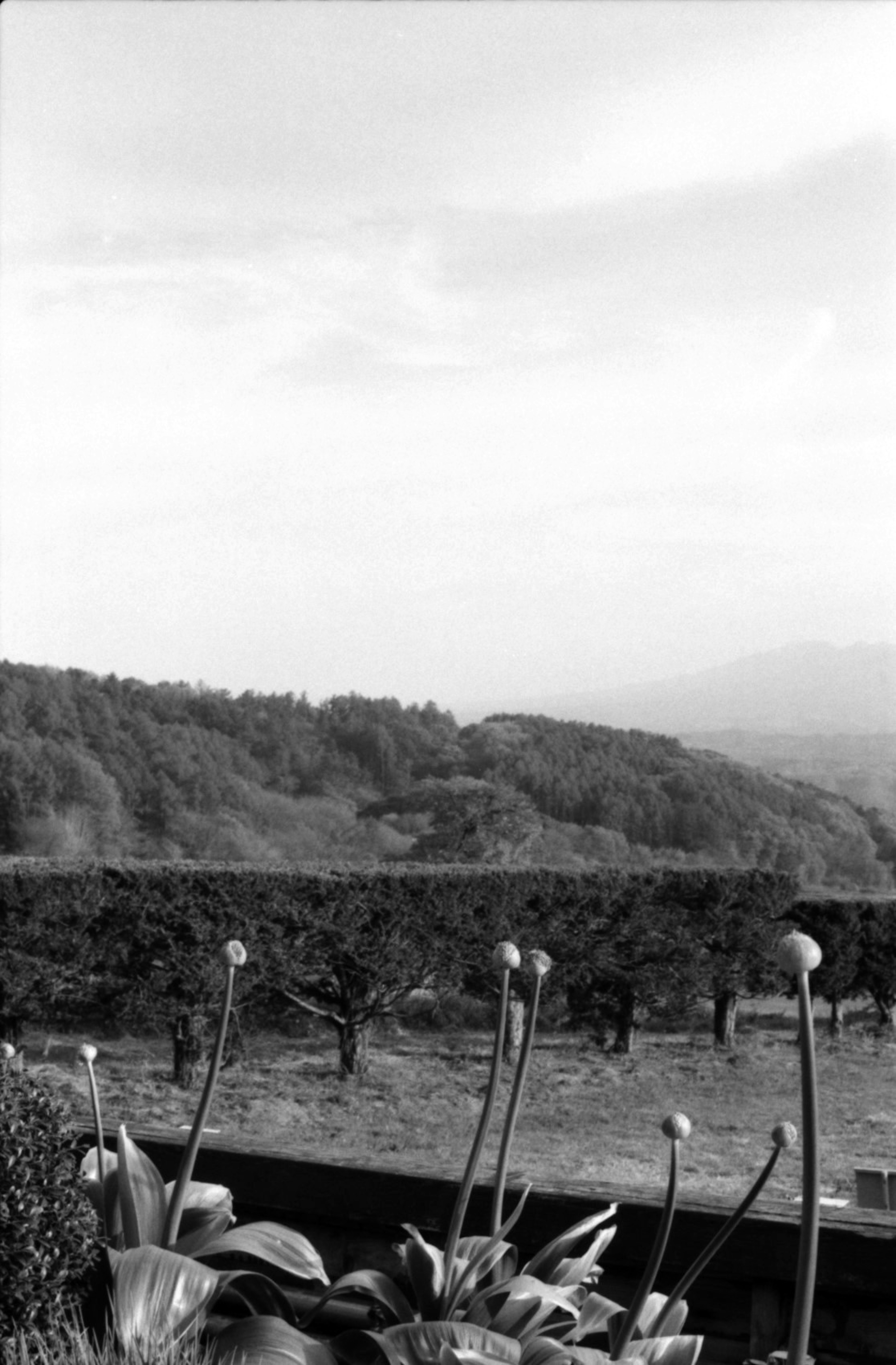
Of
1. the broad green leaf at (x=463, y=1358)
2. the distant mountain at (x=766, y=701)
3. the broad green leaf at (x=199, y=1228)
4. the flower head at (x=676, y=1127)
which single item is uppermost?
the distant mountain at (x=766, y=701)

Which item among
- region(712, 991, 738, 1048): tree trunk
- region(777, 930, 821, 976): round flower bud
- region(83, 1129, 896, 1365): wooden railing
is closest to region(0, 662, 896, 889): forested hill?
region(712, 991, 738, 1048): tree trunk

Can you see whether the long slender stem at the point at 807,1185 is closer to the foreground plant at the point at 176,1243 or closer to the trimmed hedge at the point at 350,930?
the foreground plant at the point at 176,1243

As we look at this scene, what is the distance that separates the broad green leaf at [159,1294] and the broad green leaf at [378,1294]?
0.11m

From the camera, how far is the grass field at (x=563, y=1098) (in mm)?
4652

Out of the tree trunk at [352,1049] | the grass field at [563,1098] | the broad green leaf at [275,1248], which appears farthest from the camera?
the tree trunk at [352,1049]

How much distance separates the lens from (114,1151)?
1.66 meters

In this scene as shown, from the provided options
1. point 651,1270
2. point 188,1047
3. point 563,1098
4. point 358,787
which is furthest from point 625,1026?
point 358,787

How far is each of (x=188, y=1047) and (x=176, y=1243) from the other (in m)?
4.69

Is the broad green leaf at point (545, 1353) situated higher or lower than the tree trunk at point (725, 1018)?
higher

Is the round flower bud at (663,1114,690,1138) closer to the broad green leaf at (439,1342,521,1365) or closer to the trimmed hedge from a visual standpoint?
the broad green leaf at (439,1342,521,1365)

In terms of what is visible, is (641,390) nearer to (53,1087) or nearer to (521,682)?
(521,682)

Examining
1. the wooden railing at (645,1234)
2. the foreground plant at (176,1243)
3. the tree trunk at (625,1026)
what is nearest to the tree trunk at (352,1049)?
the tree trunk at (625,1026)

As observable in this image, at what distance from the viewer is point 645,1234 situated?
4.48ft

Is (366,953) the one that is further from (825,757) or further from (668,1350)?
(825,757)
